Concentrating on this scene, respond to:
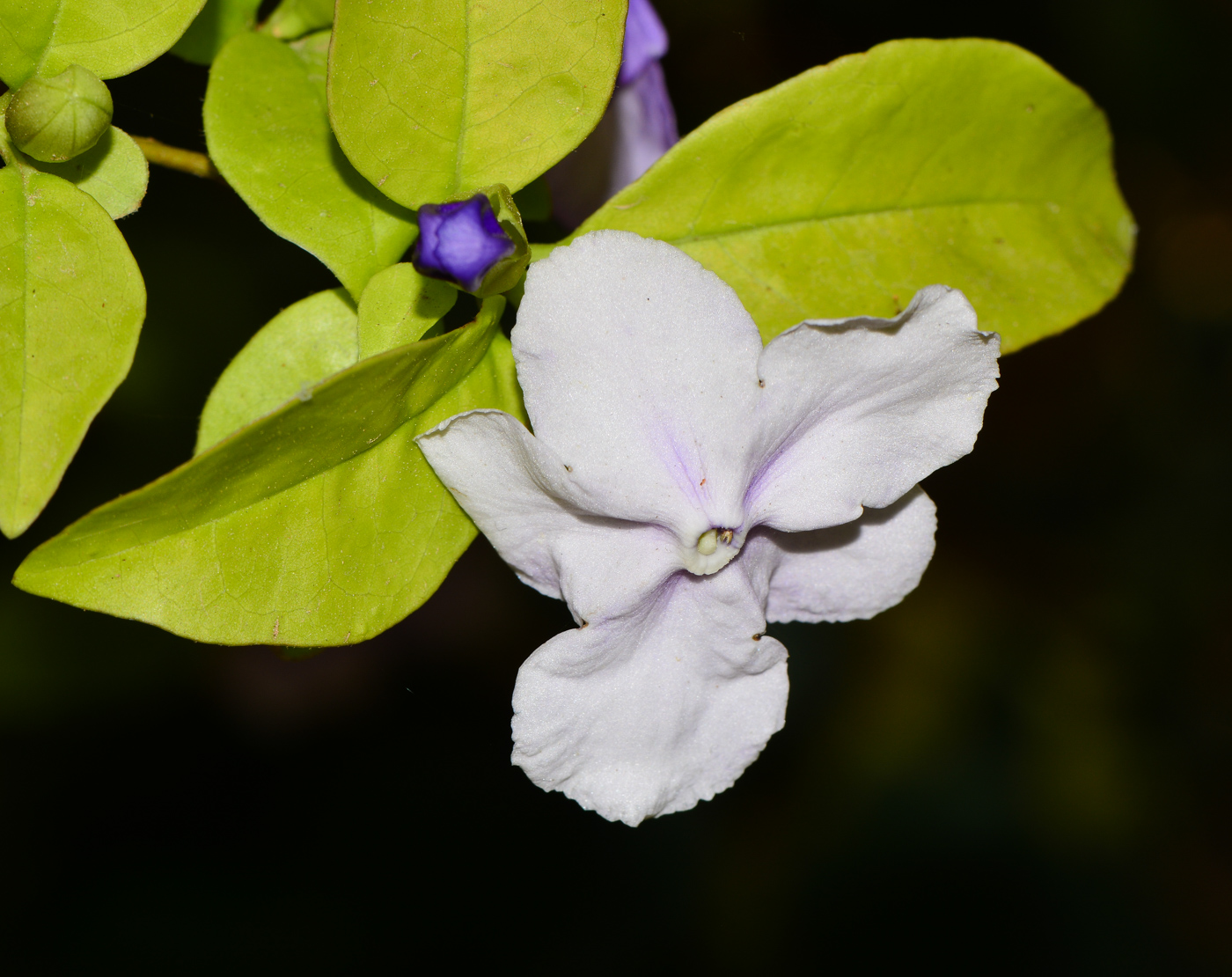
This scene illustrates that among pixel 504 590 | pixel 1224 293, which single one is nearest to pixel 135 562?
pixel 504 590

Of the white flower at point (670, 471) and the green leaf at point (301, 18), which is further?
the green leaf at point (301, 18)

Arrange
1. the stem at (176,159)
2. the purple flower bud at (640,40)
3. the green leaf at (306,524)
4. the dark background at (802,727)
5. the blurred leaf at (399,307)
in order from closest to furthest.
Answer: the green leaf at (306,524) < the blurred leaf at (399,307) < the stem at (176,159) < the purple flower bud at (640,40) < the dark background at (802,727)

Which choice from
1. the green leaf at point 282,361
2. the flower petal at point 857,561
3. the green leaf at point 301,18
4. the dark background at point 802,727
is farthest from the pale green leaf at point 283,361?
the dark background at point 802,727

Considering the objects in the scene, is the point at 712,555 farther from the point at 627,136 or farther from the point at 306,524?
the point at 627,136

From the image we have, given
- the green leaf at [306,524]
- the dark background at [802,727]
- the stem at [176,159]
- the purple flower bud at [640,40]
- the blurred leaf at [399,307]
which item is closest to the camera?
the green leaf at [306,524]

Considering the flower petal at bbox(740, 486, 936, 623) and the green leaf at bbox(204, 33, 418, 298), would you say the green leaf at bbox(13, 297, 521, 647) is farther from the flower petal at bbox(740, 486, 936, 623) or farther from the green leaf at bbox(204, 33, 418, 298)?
the flower petal at bbox(740, 486, 936, 623)

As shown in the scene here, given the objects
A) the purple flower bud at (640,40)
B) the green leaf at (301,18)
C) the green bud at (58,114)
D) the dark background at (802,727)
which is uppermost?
the green bud at (58,114)

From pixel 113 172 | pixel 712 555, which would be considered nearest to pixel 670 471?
pixel 712 555

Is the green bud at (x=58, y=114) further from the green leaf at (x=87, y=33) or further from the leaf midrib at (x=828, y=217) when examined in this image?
the leaf midrib at (x=828, y=217)
